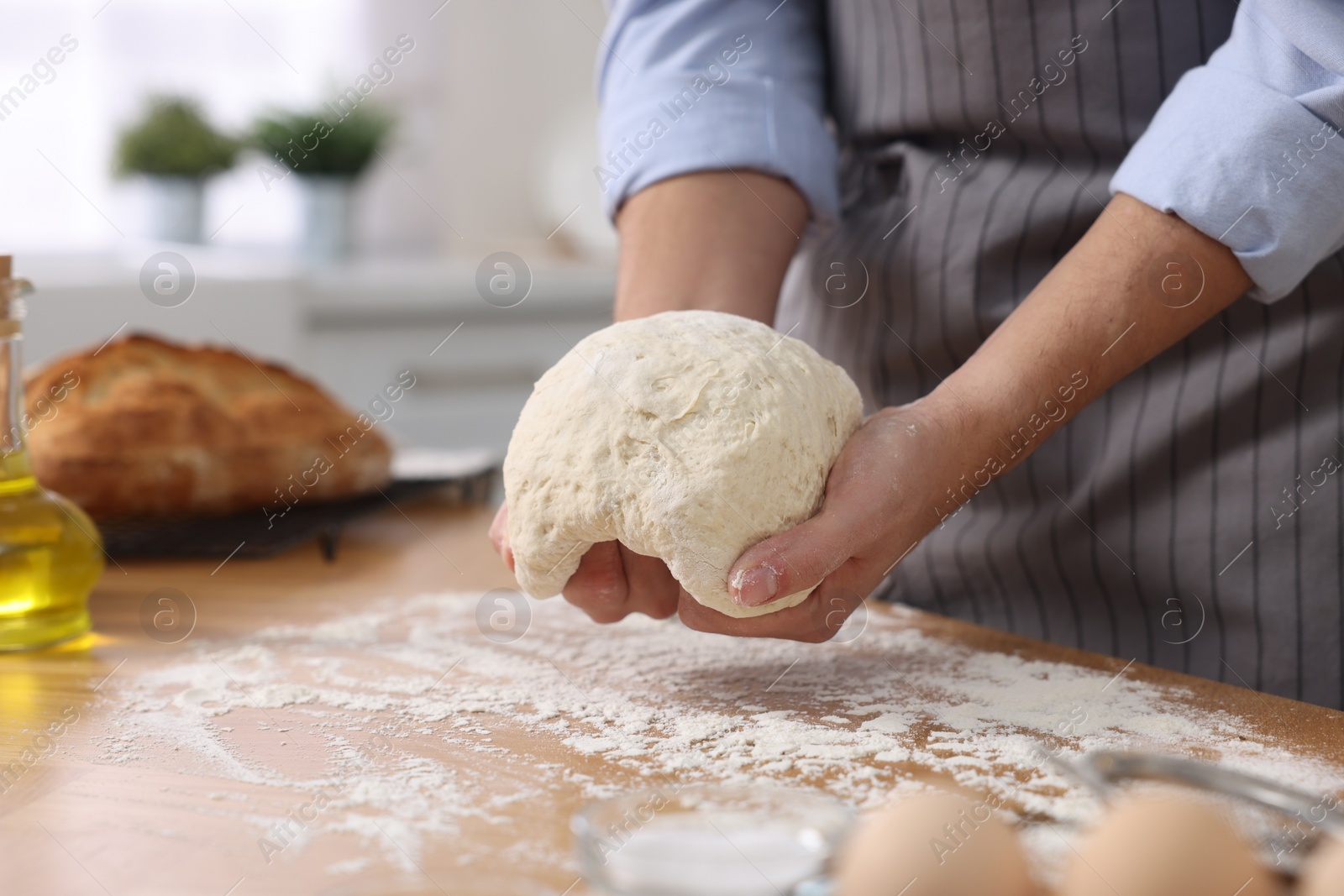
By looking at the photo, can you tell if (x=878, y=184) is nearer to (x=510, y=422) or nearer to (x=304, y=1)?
(x=510, y=422)

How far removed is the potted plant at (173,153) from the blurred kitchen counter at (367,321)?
161 mm

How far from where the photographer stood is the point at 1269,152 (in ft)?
2.93

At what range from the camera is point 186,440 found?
1433mm

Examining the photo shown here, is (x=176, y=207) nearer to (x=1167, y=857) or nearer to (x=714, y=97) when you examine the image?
(x=714, y=97)

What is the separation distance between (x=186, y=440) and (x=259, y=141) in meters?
2.29

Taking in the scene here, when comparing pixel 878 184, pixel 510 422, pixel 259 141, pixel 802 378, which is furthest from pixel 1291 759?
pixel 259 141

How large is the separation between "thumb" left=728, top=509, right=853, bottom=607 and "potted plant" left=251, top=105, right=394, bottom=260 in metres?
2.88

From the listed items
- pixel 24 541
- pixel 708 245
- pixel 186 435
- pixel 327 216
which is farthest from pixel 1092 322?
pixel 327 216

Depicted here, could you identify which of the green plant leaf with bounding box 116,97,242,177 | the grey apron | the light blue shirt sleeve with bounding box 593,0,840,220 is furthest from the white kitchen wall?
the grey apron

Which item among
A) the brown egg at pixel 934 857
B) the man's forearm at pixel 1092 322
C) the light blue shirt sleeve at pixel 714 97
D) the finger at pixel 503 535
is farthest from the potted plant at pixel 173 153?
the brown egg at pixel 934 857

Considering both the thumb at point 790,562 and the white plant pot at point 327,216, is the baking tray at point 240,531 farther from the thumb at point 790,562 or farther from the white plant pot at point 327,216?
the white plant pot at point 327,216

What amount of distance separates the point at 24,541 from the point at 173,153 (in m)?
2.64

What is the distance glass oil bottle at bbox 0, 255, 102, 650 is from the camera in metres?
1.00

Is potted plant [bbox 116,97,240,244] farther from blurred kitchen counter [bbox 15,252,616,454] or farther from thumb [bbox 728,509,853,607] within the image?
thumb [bbox 728,509,853,607]
